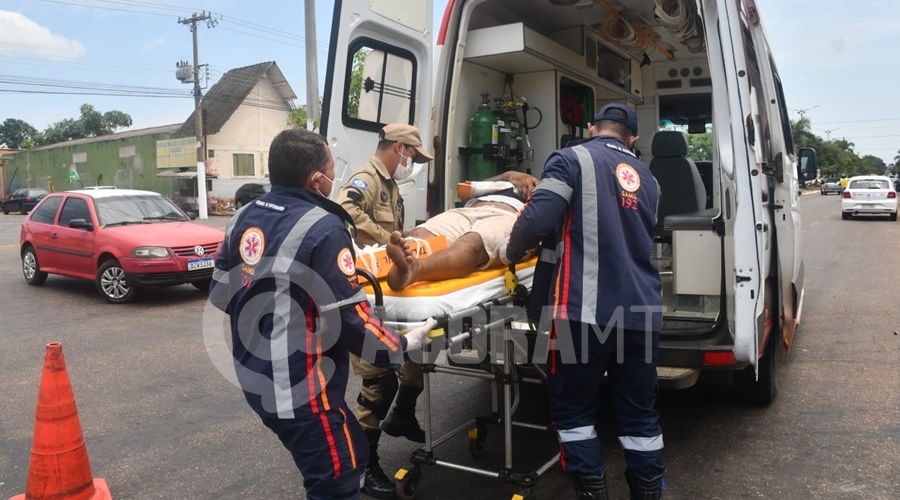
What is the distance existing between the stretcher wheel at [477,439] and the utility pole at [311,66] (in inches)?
363

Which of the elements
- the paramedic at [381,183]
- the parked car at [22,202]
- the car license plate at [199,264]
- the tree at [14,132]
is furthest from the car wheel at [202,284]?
the tree at [14,132]

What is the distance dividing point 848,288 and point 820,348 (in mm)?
3791

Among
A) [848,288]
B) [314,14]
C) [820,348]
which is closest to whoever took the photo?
[820,348]

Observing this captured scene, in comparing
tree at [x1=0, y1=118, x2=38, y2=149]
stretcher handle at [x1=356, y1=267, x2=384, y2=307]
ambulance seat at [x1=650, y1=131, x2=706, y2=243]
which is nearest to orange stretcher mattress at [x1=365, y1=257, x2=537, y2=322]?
stretcher handle at [x1=356, y1=267, x2=384, y2=307]

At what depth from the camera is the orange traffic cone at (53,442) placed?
3.24 m

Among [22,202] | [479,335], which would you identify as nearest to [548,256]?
[479,335]

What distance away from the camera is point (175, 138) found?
38.4m

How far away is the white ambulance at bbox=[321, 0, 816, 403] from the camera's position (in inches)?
135

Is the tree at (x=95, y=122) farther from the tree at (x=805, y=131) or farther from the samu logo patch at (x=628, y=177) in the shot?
the samu logo patch at (x=628, y=177)

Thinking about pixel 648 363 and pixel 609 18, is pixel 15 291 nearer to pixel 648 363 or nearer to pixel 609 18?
pixel 609 18

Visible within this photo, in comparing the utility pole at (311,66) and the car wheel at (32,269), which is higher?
the utility pole at (311,66)

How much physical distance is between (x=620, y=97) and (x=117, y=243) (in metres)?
6.54

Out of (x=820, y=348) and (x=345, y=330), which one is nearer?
(x=345, y=330)

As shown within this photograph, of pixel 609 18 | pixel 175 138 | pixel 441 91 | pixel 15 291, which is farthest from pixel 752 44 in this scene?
pixel 175 138
